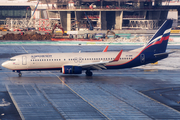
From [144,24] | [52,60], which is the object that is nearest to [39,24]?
[144,24]

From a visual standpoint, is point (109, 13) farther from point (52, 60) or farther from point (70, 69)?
point (70, 69)

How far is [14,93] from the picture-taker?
37.3m

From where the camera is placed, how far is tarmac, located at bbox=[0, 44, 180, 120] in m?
29.3

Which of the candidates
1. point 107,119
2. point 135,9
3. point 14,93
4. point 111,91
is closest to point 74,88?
point 111,91

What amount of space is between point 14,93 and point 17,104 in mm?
5396

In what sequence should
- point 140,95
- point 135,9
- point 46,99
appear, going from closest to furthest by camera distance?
point 46,99
point 140,95
point 135,9

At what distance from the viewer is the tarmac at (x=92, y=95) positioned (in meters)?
29.3

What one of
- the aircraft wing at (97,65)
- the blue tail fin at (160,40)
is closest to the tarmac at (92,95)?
the aircraft wing at (97,65)

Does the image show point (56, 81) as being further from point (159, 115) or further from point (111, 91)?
point (159, 115)

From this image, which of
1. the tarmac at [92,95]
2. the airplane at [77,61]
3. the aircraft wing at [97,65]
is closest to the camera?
the tarmac at [92,95]

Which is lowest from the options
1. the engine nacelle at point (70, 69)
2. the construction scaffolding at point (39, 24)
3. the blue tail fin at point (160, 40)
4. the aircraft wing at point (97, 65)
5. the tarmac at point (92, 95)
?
the tarmac at point (92, 95)

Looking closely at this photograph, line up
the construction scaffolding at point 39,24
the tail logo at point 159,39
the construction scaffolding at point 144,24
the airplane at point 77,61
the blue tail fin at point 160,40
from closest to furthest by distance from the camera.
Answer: the airplane at point 77,61 < the blue tail fin at point 160,40 < the tail logo at point 159,39 < the construction scaffolding at point 144,24 < the construction scaffolding at point 39,24

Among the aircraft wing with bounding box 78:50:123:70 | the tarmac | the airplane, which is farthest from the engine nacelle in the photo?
the tarmac

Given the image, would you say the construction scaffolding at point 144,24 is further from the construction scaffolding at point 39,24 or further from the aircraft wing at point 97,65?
the aircraft wing at point 97,65
